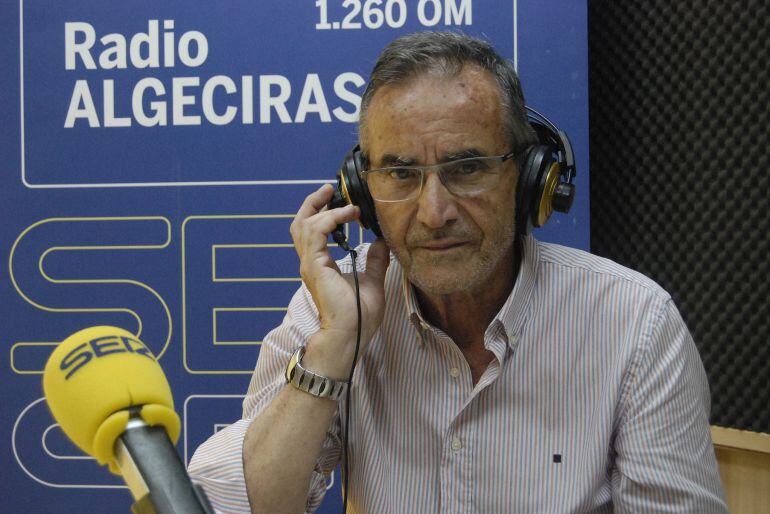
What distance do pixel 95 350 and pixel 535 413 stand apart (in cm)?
90

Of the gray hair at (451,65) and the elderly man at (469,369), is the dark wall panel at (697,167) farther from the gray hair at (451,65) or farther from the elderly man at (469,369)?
the gray hair at (451,65)

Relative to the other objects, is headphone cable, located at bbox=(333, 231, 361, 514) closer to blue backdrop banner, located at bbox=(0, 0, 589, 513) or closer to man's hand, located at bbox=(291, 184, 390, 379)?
man's hand, located at bbox=(291, 184, 390, 379)

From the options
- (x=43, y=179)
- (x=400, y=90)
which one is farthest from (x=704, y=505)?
(x=43, y=179)

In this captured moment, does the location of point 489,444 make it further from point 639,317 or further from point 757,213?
point 757,213

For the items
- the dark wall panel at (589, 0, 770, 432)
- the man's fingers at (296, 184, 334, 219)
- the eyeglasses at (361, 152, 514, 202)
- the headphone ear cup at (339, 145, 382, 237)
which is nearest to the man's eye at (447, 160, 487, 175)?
the eyeglasses at (361, 152, 514, 202)

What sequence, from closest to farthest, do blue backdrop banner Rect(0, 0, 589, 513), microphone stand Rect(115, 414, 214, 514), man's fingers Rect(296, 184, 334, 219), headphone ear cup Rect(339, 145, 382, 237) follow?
1. microphone stand Rect(115, 414, 214, 514)
2. headphone ear cup Rect(339, 145, 382, 237)
3. man's fingers Rect(296, 184, 334, 219)
4. blue backdrop banner Rect(0, 0, 589, 513)

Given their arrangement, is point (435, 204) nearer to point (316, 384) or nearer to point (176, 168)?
point (316, 384)

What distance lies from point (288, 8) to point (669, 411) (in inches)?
58.2

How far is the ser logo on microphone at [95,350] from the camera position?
2.24 feet

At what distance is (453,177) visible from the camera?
4.59 feet

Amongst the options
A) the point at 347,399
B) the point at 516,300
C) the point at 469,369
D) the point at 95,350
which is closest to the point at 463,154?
the point at 516,300

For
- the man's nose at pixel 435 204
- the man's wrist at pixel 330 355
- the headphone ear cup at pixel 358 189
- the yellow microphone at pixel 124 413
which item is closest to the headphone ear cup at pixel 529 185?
the man's nose at pixel 435 204

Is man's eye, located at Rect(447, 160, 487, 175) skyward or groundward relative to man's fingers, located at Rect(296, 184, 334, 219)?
skyward

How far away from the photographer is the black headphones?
1.41m
